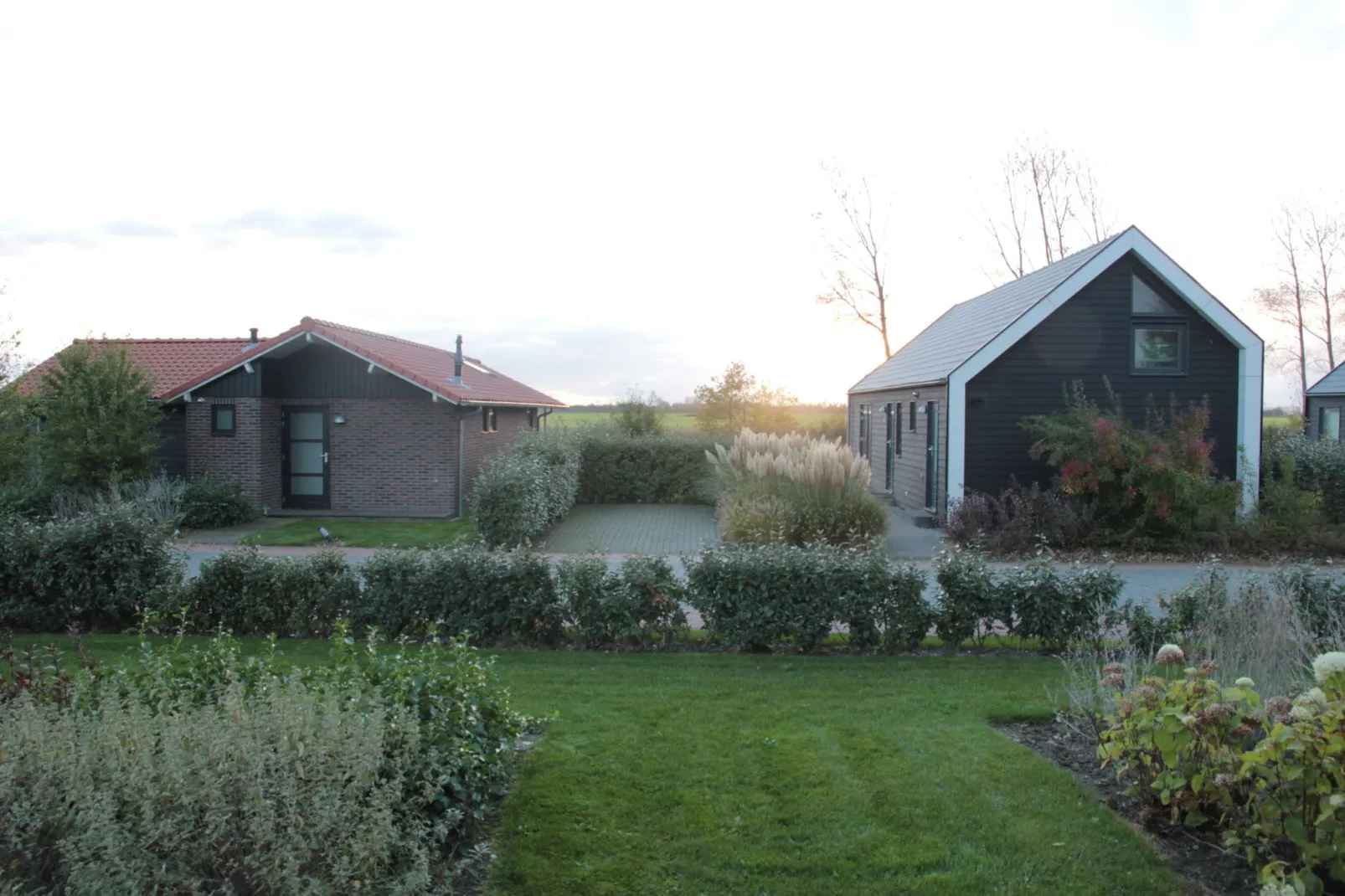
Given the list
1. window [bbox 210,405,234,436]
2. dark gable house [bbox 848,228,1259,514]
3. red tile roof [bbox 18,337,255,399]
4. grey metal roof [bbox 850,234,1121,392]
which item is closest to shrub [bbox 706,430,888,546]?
dark gable house [bbox 848,228,1259,514]

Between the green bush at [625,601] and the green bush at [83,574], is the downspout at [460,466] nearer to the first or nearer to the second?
the green bush at [83,574]

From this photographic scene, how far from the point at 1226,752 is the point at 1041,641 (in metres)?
4.10

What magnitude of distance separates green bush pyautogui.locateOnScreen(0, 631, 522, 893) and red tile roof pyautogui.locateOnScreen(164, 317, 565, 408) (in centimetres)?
1410

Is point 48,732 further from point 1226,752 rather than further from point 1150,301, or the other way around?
point 1150,301

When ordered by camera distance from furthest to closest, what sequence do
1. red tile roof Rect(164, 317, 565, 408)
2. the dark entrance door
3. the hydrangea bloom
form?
red tile roof Rect(164, 317, 565, 408), the dark entrance door, the hydrangea bloom

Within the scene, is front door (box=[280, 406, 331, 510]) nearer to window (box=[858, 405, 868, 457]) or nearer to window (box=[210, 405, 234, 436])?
window (box=[210, 405, 234, 436])

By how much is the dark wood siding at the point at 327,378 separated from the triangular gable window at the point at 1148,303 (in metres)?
12.7

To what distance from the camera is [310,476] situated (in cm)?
1903

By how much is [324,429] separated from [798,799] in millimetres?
16061

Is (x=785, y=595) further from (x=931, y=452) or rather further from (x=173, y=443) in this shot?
(x=173, y=443)

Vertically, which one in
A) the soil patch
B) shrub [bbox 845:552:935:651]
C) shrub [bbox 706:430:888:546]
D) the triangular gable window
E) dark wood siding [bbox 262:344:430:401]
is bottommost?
the soil patch

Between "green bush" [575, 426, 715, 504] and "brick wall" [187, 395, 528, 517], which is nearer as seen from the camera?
"brick wall" [187, 395, 528, 517]

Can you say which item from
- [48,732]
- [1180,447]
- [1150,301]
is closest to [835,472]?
[1180,447]

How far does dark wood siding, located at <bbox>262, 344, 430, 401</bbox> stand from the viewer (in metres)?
18.4
